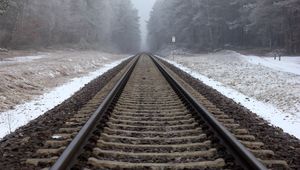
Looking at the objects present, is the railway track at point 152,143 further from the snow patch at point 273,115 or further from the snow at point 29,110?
the snow at point 29,110

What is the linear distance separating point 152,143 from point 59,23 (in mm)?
60163

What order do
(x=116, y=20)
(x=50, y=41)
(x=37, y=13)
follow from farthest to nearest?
(x=116, y=20) < (x=50, y=41) < (x=37, y=13)

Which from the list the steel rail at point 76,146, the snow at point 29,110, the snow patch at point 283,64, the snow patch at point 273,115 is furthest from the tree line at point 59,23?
the steel rail at point 76,146

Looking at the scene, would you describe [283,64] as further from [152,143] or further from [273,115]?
[152,143]

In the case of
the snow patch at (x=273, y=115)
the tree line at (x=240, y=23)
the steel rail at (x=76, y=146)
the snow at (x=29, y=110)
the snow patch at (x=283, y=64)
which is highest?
the tree line at (x=240, y=23)

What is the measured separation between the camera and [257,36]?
230 feet

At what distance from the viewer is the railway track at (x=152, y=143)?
209 inches

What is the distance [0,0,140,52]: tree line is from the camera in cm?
4844

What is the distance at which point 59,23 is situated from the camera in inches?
2530

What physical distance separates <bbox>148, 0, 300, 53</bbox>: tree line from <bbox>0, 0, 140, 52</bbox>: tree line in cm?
1721

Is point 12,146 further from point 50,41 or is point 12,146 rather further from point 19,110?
point 50,41

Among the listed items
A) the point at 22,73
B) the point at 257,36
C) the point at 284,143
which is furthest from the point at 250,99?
the point at 257,36

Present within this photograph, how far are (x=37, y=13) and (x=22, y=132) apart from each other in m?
50.1

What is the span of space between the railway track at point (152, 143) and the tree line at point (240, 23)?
35.4 metres
